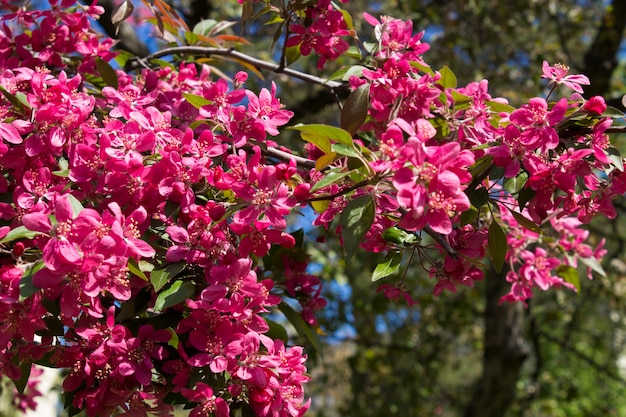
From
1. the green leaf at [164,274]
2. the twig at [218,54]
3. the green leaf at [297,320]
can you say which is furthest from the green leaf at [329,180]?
the twig at [218,54]

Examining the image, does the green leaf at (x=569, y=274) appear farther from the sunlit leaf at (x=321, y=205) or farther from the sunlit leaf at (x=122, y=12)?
the sunlit leaf at (x=122, y=12)

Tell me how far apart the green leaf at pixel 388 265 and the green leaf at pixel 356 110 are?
257mm

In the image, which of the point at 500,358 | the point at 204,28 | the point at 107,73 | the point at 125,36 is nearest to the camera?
the point at 107,73

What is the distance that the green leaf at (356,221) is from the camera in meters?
0.96

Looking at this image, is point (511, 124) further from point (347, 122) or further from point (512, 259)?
point (512, 259)

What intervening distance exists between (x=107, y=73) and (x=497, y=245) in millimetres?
946

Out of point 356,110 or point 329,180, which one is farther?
point 356,110

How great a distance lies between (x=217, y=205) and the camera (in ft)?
3.70

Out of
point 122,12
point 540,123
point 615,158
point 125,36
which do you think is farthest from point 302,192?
point 125,36

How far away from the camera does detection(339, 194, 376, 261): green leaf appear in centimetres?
96

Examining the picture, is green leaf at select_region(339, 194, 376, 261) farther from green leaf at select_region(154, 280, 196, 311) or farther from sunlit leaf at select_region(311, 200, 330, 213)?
green leaf at select_region(154, 280, 196, 311)

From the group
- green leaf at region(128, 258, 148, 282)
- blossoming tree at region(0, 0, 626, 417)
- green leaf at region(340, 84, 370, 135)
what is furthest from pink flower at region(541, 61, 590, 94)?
green leaf at region(128, 258, 148, 282)

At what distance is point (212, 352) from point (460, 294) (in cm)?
455

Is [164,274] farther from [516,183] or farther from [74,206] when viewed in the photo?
[516,183]
